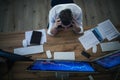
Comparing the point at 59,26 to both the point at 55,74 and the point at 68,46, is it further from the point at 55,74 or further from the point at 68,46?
the point at 55,74

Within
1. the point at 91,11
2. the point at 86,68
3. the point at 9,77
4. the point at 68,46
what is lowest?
the point at 9,77

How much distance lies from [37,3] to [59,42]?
4.94 ft

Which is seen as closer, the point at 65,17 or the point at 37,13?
the point at 65,17

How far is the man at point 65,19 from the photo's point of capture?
1680mm

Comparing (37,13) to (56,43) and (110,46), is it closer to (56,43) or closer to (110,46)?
(56,43)

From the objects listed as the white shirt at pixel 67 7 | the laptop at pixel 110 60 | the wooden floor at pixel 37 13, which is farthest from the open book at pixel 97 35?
the wooden floor at pixel 37 13

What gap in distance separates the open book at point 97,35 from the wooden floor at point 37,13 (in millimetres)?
929

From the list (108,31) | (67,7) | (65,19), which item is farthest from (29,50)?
(108,31)

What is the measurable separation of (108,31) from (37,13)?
1.48 meters

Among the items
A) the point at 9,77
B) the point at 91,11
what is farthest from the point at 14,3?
the point at 9,77

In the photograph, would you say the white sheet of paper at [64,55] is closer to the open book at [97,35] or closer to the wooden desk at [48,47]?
the wooden desk at [48,47]

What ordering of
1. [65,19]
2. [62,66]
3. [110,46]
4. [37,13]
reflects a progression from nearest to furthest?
[62,66] < [65,19] < [110,46] < [37,13]

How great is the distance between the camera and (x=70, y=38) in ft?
6.02

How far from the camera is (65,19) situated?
167cm
